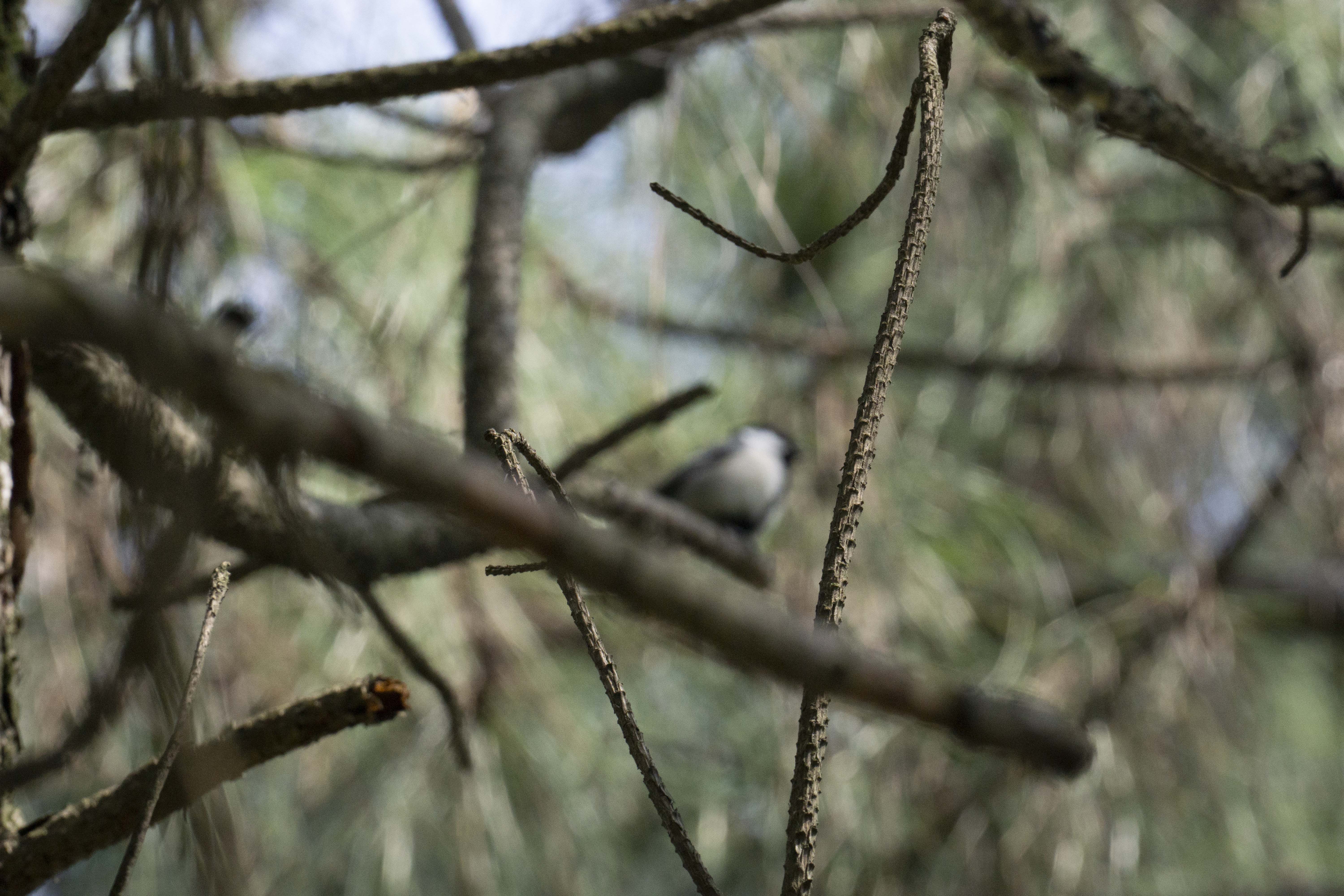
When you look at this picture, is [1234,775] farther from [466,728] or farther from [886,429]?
[466,728]

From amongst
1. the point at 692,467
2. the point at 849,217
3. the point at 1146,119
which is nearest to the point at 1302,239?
the point at 1146,119

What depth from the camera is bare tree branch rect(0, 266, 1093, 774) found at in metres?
0.20

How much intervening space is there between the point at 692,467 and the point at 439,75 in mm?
1746

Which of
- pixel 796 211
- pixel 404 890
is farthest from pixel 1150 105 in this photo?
pixel 796 211

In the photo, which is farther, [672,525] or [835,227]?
[672,525]

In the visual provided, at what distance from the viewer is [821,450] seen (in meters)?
1.69

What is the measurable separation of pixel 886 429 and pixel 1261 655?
1243 mm

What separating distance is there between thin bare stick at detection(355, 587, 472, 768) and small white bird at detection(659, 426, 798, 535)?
58.8 inches

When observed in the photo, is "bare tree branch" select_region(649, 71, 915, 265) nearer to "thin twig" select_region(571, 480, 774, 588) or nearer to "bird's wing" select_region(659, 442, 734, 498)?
"thin twig" select_region(571, 480, 774, 588)

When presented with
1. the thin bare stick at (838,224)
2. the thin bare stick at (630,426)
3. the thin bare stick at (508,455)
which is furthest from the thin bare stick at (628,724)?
the thin bare stick at (630,426)

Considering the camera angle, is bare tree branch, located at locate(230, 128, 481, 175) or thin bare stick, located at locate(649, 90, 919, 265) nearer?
thin bare stick, located at locate(649, 90, 919, 265)

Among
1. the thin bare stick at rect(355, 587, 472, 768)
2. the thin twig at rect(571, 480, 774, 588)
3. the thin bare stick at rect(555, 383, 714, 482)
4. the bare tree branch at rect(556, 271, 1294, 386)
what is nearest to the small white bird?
the bare tree branch at rect(556, 271, 1294, 386)

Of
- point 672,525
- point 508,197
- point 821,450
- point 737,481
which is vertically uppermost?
point 508,197

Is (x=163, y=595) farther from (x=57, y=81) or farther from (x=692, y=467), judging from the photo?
(x=692, y=467)
